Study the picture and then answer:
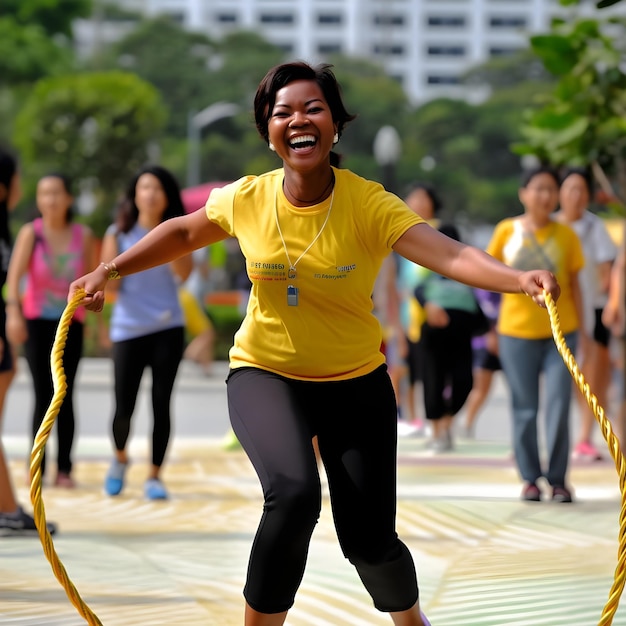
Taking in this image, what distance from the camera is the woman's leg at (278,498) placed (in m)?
3.79

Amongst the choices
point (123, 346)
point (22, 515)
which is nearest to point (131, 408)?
point (123, 346)

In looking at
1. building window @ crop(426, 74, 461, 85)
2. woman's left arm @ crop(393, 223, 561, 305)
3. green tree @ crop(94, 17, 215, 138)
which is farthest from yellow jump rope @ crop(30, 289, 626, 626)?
building window @ crop(426, 74, 461, 85)

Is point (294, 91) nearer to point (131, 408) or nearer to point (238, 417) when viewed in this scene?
point (238, 417)

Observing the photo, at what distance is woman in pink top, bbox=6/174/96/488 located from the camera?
7957 mm

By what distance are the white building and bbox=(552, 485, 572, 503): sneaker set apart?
13406cm

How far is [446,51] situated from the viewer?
480 feet

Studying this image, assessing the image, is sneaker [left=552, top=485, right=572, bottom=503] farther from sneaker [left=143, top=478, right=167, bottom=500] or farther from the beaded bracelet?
the beaded bracelet

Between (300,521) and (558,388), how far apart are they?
410 centimetres

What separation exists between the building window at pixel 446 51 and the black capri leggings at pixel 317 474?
145 m

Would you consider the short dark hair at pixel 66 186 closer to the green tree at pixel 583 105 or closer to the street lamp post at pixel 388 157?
the green tree at pixel 583 105

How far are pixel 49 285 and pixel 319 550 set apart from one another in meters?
2.63

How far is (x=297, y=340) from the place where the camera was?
409cm

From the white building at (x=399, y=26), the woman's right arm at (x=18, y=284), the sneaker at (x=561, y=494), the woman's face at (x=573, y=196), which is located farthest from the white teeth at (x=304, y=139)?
the white building at (x=399, y=26)

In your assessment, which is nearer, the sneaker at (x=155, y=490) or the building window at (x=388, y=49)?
the sneaker at (x=155, y=490)
